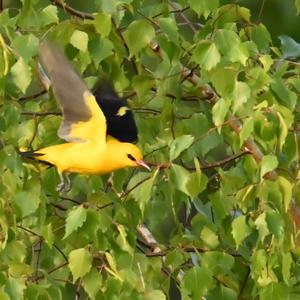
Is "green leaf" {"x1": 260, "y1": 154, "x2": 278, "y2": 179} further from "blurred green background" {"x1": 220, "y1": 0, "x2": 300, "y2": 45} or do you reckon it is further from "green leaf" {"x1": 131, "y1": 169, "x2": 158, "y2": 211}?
"blurred green background" {"x1": 220, "y1": 0, "x2": 300, "y2": 45}

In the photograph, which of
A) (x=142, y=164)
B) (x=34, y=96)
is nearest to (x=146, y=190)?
(x=142, y=164)

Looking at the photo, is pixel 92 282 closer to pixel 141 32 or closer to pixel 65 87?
pixel 65 87

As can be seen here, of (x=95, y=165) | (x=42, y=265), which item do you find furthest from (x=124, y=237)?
(x=42, y=265)

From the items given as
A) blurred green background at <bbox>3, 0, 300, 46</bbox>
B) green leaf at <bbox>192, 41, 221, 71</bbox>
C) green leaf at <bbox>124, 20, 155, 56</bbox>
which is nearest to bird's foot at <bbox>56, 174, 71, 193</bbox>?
green leaf at <bbox>124, 20, 155, 56</bbox>

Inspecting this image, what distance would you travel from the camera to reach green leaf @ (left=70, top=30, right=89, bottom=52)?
465 centimetres

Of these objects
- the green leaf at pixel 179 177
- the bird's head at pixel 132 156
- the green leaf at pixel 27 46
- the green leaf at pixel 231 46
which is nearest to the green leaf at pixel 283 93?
the green leaf at pixel 231 46

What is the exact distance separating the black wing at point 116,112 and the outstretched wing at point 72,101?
30 millimetres

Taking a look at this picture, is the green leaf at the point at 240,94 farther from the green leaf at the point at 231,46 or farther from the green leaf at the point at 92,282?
the green leaf at the point at 92,282

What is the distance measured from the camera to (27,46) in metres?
4.60

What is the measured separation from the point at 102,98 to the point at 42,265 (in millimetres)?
677

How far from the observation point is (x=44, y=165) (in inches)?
198

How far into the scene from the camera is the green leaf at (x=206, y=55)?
15.1ft

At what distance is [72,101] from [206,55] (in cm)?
49

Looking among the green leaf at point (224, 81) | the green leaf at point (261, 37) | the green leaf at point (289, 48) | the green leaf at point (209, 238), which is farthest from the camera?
the green leaf at point (289, 48)
